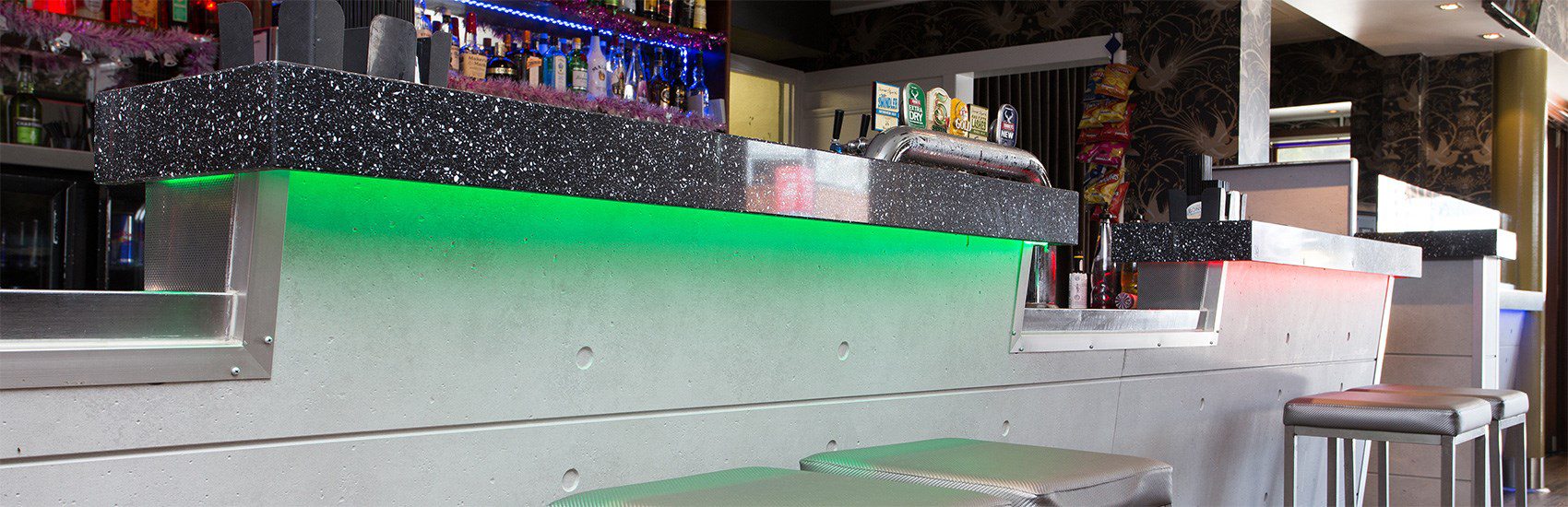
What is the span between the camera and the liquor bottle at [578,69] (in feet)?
13.1

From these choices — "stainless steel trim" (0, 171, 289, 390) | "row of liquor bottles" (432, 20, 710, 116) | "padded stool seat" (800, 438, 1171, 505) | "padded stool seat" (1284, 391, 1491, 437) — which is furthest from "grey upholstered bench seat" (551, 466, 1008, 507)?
"row of liquor bottles" (432, 20, 710, 116)

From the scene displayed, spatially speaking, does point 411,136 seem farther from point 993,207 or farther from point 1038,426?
point 1038,426

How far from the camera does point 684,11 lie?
4.46 m

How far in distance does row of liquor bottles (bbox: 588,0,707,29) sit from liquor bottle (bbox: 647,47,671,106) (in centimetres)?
15

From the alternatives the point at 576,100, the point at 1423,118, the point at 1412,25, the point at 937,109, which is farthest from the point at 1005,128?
the point at 1423,118

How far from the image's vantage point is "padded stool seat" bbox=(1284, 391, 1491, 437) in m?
2.35

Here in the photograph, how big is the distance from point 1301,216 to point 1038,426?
242 cm

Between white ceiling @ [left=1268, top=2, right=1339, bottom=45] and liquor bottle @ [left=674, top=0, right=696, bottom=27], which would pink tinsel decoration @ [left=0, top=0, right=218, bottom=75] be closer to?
liquor bottle @ [left=674, top=0, right=696, bottom=27]

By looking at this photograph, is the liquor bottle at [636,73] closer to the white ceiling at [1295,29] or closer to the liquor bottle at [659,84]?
the liquor bottle at [659,84]

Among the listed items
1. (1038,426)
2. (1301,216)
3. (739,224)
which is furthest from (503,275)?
(1301,216)

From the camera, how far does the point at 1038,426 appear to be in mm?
2064

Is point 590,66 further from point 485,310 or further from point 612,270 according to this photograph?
point 485,310

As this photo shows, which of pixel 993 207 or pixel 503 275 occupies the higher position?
pixel 993 207

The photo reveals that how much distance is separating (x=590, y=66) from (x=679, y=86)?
19.1 inches
